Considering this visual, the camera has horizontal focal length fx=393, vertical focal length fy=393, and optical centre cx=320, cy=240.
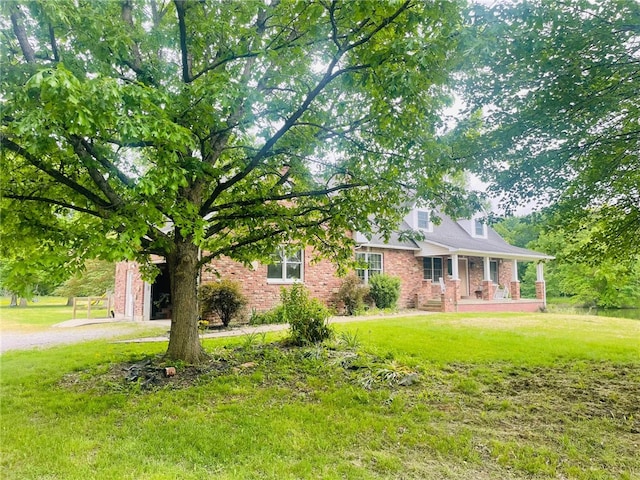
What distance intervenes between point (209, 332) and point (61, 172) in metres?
6.54

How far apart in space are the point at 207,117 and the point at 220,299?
8.33 m

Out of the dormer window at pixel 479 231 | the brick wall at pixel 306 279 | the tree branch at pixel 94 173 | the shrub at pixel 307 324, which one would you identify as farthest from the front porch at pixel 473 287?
the tree branch at pixel 94 173

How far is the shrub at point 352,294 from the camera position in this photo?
15.5 m

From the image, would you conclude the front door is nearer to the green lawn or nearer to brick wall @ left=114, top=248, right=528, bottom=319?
brick wall @ left=114, top=248, right=528, bottom=319

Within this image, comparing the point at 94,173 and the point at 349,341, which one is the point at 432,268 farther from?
the point at 94,173

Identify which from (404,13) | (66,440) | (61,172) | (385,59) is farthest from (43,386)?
(404,13)

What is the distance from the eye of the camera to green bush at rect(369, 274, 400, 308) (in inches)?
648

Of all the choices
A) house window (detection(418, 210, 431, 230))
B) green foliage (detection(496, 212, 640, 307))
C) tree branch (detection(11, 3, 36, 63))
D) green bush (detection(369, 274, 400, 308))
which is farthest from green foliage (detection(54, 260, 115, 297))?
green foliage (detection(496, 212, 640, 307))

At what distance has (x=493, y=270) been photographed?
22609 millimetres

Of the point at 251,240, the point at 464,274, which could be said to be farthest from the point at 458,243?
the point at 251,240

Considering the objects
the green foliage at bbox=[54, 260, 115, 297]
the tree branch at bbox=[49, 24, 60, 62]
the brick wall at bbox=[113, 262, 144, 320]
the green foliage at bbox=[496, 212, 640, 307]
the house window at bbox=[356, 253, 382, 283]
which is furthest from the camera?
the green foliage at bbox=[54, 260, 115, 297]

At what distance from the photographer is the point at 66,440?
3807mm

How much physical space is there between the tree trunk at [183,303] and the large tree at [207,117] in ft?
0.08

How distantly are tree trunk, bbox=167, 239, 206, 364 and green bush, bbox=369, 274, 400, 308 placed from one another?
35.0ft
